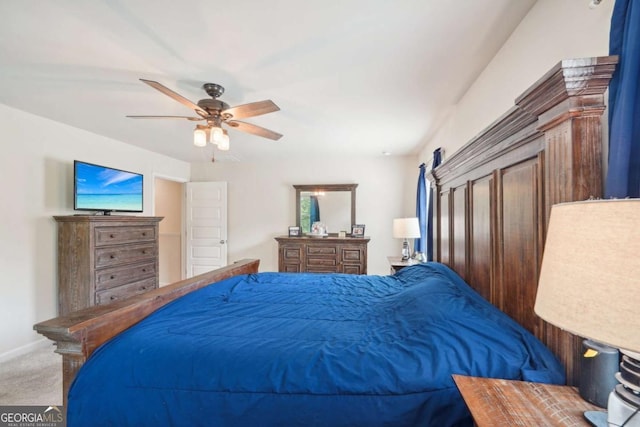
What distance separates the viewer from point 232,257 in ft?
17.3

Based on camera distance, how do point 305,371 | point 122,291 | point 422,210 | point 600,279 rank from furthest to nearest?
point 422,210 < point 122,291 < point 305,371 < point 600,279

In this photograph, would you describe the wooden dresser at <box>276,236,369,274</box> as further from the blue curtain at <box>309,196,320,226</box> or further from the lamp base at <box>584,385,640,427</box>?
the lamp base at <box>584,385,640,427</box>

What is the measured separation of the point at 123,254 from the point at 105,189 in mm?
854

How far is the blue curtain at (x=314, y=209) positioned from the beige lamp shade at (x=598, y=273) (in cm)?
442

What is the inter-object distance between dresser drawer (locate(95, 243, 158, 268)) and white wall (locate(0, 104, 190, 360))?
1.63ft

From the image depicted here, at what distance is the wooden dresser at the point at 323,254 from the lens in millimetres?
4488

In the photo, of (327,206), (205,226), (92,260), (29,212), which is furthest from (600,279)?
(205,226)

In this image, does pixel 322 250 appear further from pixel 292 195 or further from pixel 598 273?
pixel 598 273

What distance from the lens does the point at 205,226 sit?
5.21 meters

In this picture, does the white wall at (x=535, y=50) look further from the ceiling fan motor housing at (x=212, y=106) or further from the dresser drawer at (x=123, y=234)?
the dresser drawer at (x=123, y=234)

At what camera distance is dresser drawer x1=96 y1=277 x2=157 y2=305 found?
3082 mm

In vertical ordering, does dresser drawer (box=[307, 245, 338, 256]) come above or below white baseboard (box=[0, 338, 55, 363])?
above

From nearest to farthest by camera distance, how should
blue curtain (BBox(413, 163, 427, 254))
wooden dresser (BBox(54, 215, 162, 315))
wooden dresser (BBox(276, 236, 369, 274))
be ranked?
wooden dresser (BBox(54, 215, 162, 315)) < blue curtain (BBox(413, 163, 427, 254)) < wooden dresser (BBox(276, 236, 369, 274))

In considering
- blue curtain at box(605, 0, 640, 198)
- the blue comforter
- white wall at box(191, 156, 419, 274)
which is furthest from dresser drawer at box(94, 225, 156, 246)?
blue curtain at box(605, 0, 640, 198)
